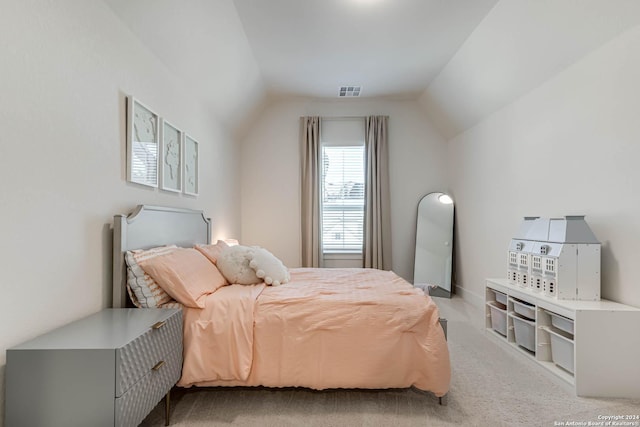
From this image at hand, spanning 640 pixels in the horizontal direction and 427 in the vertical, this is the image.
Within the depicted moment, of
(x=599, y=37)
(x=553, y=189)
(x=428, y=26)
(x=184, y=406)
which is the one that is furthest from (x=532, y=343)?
(x=428, y=26)

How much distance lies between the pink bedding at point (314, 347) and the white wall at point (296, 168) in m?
2.97

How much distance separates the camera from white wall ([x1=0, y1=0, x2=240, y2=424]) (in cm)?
132

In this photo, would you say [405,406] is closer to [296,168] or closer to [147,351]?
[147,351]

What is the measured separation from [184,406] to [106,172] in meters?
1.42

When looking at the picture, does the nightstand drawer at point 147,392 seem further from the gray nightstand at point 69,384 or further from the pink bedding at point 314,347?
the pink bedding at point 314,347

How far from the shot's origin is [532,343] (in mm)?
2443

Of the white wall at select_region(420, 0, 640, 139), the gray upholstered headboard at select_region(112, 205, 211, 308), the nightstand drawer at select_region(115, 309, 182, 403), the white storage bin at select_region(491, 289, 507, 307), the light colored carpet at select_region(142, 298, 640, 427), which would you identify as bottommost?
the light colored carpet at select_region(142, 298, 640, 427)

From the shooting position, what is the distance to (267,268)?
2492 millimetres

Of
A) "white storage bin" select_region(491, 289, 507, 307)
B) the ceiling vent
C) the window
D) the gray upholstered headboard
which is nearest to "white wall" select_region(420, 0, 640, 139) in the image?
the ceiling vent

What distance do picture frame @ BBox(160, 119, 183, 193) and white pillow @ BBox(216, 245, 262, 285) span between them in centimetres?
74

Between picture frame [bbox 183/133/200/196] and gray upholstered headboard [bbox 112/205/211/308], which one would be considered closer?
gray upholstered headboard [bbox 112/205/211/308]

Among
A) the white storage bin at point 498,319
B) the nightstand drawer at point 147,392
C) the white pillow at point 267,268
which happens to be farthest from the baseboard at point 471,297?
the nightstand drawer at point 147,392

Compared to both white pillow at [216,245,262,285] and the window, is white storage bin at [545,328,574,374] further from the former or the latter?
the window

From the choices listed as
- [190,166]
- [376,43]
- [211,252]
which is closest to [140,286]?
[211,252]
